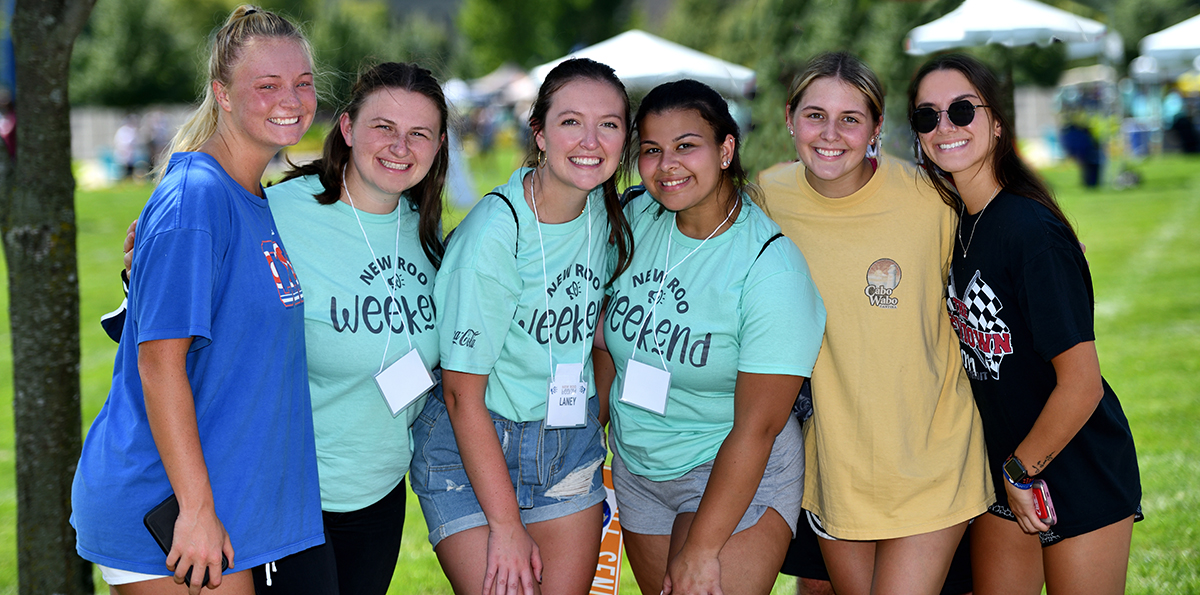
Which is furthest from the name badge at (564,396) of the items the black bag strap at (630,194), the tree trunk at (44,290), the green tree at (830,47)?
the green tree at (830,47)

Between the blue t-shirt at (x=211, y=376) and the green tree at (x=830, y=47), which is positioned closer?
the blue t-shirt at (x=211, y=376)

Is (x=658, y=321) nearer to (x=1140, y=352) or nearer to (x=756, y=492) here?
(x=756, y=492)

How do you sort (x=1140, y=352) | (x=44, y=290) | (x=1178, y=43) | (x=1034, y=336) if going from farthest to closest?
(x=1178, y=43), (x=1140, y=352), (x=44, y=290), (x=1034, y=336)

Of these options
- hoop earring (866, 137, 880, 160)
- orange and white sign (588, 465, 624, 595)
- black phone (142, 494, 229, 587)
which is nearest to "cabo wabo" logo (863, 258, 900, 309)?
hoop earring (866, 137, 880, 160)

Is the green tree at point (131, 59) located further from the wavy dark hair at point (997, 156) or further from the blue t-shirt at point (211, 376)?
the wavy dark hair at point (997, 156)

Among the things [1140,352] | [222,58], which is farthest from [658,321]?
[1140,352]

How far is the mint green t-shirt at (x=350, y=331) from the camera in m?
2.79

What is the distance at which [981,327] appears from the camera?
2809mm

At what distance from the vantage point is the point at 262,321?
2400mm

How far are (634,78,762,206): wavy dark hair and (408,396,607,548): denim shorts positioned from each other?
3.32 feet

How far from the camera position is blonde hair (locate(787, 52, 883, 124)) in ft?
9.72

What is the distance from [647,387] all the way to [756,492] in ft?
1.70

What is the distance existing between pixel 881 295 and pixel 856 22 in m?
7.75

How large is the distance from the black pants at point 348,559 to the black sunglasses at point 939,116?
6.97ft
